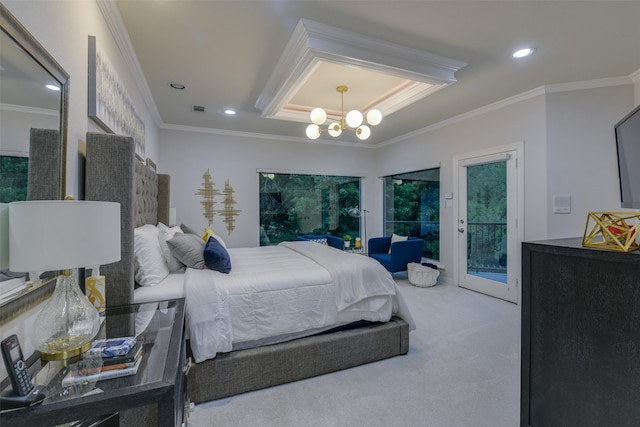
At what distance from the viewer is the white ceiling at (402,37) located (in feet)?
6.85

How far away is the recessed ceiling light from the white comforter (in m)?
2.32

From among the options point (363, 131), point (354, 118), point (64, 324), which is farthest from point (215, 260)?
point (363, 131)

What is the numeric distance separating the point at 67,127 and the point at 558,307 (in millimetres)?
2265

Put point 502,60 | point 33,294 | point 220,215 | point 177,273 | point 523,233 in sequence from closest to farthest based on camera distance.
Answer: point 33,294
point 177,273
point 502,60
point 523,233
point 220,215

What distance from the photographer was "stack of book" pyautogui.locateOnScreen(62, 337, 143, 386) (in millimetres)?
950

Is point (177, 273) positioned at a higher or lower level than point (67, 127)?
lower

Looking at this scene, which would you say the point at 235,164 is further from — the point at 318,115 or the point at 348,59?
the point at 348,59

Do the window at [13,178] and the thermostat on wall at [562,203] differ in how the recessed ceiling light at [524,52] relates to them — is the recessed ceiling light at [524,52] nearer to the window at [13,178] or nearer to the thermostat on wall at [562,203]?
the thermostat on wall at [562,203]

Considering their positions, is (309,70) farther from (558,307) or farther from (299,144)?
(299,144)

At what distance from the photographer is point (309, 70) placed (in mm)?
2609

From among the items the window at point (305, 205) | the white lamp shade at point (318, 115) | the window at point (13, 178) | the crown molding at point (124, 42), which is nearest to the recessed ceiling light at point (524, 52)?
the white lamp shade at point (318, 115)

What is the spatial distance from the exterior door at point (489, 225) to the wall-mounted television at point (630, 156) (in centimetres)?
246

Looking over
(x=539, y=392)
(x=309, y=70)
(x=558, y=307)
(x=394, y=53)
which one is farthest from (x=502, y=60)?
(x=539, y=392)

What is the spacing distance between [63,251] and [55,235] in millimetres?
53
